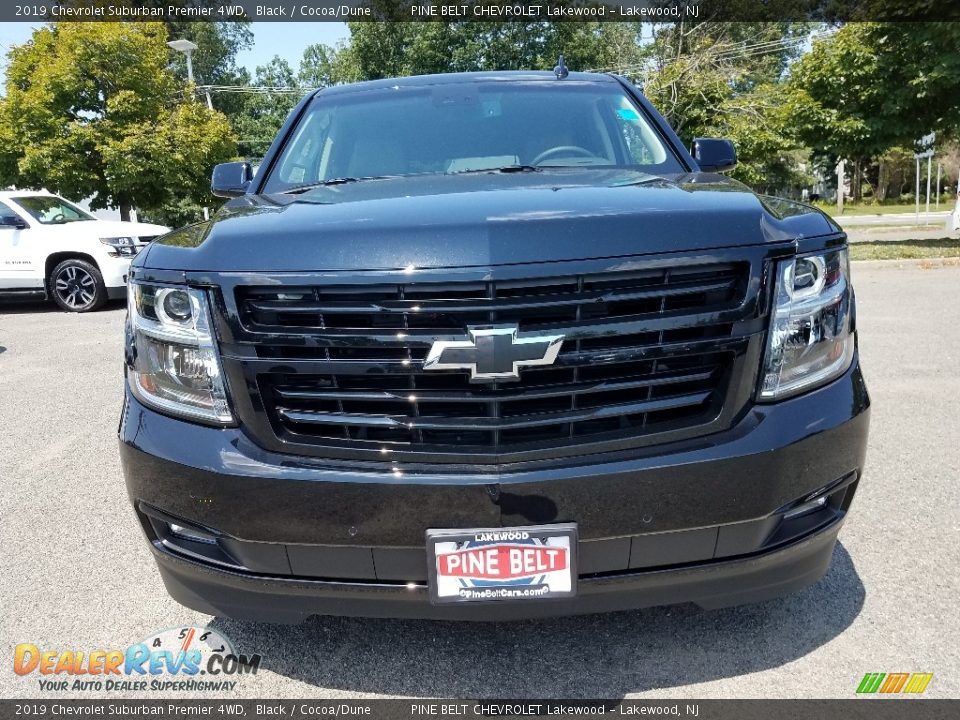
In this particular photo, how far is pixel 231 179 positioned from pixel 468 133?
1053 mm

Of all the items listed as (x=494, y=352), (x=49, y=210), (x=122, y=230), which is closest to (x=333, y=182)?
(x=494, y=352)

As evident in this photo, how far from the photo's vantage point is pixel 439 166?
315cm

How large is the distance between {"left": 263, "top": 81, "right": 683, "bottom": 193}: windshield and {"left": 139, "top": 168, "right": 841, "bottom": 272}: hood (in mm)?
837

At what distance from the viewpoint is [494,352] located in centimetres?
187

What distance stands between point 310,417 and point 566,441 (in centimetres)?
62

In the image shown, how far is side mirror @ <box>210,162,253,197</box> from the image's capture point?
3461 millimetres

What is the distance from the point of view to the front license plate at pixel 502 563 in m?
1.90

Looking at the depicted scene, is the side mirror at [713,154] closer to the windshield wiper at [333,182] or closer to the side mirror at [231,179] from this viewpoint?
the windshield wiper at [333,182]

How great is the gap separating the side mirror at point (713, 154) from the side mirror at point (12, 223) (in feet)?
33.8

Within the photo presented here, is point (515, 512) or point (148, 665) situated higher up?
point (515, 512)

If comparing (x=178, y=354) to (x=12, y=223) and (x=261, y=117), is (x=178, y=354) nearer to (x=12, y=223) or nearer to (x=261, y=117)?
(x=12, y=223)

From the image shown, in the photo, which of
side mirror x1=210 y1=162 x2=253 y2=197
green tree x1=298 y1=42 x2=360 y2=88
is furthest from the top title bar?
side mirror x1=210 y1=162 x2=253 y2=197

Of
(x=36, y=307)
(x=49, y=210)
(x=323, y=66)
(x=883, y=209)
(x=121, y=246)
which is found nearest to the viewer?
(x=121, y=246)

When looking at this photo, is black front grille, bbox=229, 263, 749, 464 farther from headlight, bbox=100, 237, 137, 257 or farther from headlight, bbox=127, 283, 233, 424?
headlight, bbox=100, 237, 137, 257
